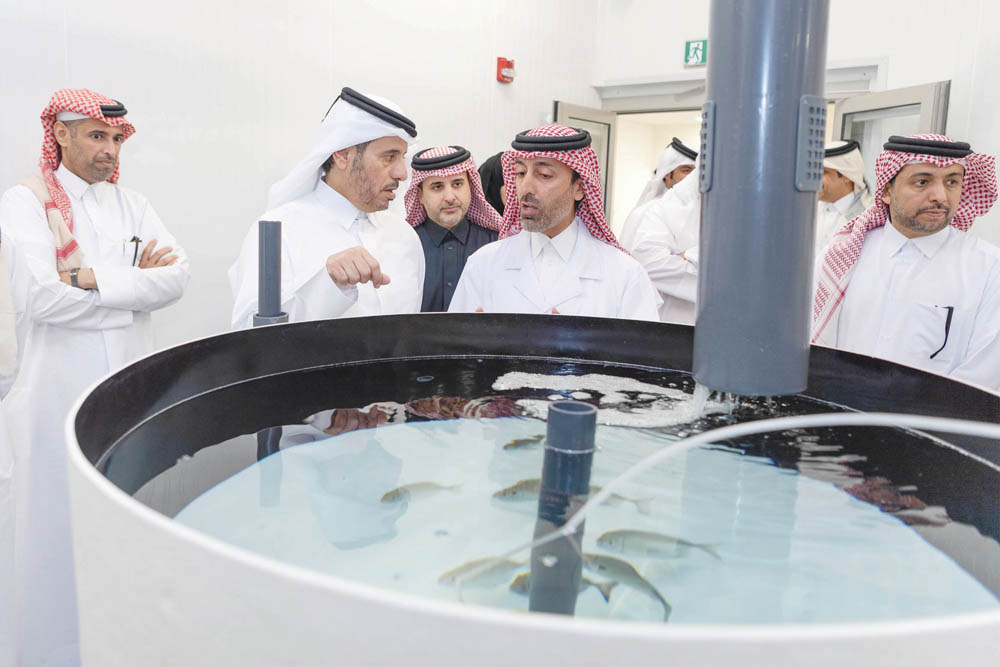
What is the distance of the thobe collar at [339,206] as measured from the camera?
2.12 metres

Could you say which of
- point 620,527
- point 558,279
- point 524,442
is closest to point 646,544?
point 620,527

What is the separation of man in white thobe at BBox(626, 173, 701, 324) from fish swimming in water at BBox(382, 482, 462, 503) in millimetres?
2658

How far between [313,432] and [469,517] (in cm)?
32

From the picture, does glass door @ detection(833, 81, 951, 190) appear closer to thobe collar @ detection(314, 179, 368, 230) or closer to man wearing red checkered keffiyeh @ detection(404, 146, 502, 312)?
man wearing red checkered keffiyeh @ detection(404, 146, 502, 312)

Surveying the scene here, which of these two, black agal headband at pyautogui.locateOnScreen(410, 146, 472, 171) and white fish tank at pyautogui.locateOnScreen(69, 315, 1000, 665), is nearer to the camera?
white fish tank at pyautogui.locateOnScreen(69, 315, 1000, 665)

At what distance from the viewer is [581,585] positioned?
54cm

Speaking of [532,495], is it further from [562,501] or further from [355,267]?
[355,267]

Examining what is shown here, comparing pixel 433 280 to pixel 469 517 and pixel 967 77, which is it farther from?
pixel 967 77

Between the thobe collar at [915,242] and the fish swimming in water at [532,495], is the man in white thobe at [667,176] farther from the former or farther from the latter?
the fish swimming in water at [532,495]

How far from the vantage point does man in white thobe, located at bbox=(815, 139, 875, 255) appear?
3592 millimetres

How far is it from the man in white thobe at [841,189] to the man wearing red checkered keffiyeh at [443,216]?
1.78 meters

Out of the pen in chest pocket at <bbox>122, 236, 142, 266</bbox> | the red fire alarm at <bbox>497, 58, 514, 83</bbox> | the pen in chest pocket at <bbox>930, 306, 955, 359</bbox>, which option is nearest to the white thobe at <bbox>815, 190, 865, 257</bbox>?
the pen in chest pocket at <bbox>930, 306, 955, 359</bbox>

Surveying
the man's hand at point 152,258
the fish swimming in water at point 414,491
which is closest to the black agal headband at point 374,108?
the man's hand at point 152,258

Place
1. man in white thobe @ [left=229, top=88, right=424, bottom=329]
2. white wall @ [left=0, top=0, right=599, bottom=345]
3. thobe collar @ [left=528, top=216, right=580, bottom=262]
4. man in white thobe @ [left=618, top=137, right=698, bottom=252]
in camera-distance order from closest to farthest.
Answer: man in white thobe @ [left=229, top=88, right=424, bottom=329] < thobe collar @ [left=528, top=216, right=580, bottom=262] < white wall @ [left=0, top=0, right=599, bottom=345] < man in white thobe @ [left=618, top=137, right=698, bottom=252]
